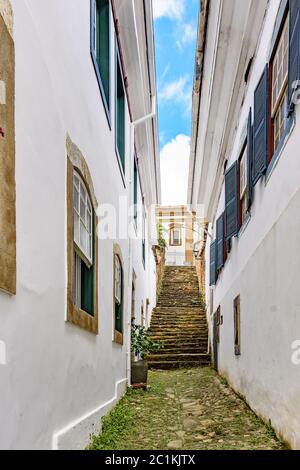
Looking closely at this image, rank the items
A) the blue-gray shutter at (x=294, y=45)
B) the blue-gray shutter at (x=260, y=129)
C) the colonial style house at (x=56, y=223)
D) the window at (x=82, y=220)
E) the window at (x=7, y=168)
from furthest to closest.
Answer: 1. the blue-gray shutter at (x=260, y=129)
2. the window at (x=82, y=220)
3. the blue-gray shutter at (x=294, y=45)
4. the colonial style house at (x=56, y=223)
5. the window at (x=7, y=168)

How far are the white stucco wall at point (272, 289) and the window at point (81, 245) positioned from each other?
1.83 metres

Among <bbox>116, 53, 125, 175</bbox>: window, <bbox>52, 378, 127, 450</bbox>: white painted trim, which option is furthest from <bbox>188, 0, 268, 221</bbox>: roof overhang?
<bbox>52, 378, 127, 450</bbox>: white painted trim

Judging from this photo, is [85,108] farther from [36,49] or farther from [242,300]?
[242,300]

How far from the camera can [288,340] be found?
13.8 ft

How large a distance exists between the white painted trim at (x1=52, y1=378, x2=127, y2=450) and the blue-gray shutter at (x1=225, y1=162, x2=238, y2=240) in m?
3.84

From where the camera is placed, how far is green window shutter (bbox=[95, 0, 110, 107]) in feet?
20.1

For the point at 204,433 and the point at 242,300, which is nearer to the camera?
the point at 204,433

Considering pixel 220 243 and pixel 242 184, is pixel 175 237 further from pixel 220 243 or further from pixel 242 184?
pixel 242 184

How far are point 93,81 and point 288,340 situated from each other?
3.30 metres

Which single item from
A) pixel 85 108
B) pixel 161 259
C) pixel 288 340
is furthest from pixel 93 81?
pixel 161 259

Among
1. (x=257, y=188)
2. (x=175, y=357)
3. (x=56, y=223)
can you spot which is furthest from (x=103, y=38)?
(x=175, y=357)

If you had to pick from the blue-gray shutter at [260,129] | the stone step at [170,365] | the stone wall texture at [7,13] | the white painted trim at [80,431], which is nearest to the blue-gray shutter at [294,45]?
the blue-gray shutter at [260,129]

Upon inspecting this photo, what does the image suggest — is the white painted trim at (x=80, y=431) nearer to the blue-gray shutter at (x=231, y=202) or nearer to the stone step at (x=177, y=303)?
the blue-gray shutter at (x=231, y=202)

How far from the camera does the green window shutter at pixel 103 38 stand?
20.1 feet
